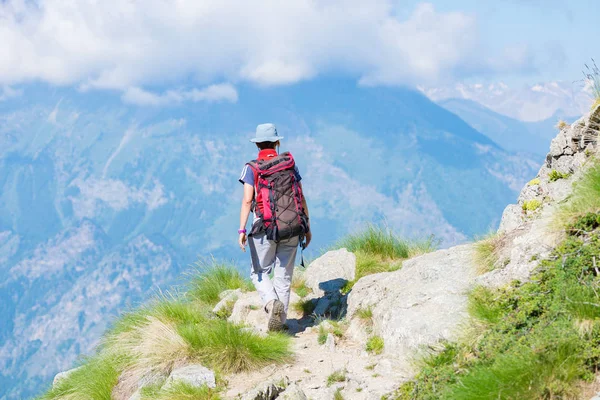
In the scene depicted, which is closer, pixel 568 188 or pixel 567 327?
pixel 567 327

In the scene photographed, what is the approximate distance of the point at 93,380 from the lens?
730 cm

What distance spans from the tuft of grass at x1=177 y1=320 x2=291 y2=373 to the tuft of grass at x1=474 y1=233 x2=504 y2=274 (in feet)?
8.75

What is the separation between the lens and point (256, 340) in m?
6.80

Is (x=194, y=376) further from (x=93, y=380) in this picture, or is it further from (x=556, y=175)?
(x=556, y=175)

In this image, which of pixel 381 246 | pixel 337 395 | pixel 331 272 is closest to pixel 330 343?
pixel 337 395

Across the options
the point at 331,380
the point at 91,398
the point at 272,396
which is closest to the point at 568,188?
the point at 331,380

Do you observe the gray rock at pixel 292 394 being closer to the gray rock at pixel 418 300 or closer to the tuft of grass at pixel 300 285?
the gray rock at pixel 418 300

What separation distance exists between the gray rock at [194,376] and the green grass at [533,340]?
204 centimetres

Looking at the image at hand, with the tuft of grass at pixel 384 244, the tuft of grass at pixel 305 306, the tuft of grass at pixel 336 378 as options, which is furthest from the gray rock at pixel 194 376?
the tuft of grass at pixel 384 244

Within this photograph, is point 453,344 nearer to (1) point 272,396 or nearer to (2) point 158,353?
(1) point 272,396

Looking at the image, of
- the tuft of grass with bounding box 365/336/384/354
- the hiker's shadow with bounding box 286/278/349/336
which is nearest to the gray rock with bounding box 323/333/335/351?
the tuft of grass with bounding box 365/336/384/354

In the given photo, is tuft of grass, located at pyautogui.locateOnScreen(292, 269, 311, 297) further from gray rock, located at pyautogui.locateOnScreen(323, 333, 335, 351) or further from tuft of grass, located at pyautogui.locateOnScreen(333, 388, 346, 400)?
tuft of grass, located at pyautogui.locateOnScreen(333, 388, 346, 400)

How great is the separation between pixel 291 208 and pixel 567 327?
13.0 feet

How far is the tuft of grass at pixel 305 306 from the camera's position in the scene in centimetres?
995
